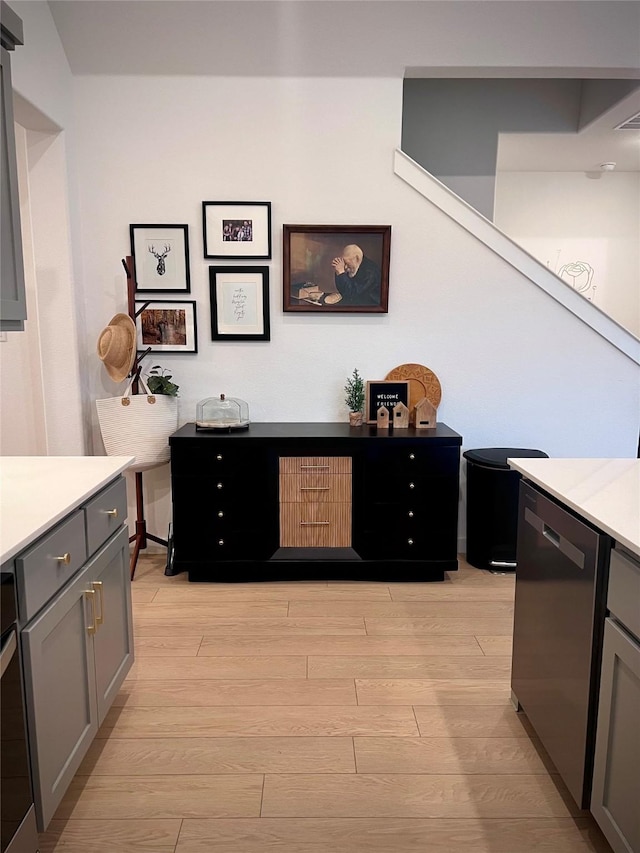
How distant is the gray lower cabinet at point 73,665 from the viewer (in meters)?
1.46

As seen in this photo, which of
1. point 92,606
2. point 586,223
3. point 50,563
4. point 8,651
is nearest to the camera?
point 8,651

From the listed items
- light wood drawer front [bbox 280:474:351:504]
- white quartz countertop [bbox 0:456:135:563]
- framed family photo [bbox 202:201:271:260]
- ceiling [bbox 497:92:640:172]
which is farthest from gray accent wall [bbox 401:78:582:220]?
white quartz countertop [bbox 0:456:135:563]

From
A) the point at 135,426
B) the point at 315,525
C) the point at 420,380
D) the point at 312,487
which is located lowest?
the point at 315,525

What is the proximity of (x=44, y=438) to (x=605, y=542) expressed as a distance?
9.75ft

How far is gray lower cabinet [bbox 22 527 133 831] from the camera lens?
1.46 m

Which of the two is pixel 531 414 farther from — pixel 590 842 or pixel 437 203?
pixel 590 842

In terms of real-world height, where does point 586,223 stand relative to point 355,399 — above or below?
above

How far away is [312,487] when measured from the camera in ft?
10.6

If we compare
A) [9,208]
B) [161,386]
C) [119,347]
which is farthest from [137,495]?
[9,208]

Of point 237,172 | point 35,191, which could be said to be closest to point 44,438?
point 35,191

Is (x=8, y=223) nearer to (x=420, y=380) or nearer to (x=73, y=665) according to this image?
(x=73, y=665)

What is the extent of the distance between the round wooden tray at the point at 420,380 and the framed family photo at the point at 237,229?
3.37 feet

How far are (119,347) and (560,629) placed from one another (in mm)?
2462

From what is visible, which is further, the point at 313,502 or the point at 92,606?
the point at 313,502
